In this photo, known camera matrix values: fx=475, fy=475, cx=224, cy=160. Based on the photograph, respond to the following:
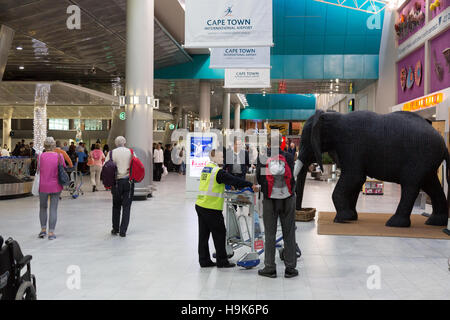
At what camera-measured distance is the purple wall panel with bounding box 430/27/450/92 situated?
15797mm

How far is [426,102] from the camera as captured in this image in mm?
16422

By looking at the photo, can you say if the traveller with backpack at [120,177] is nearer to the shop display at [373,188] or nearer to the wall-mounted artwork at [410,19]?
the shop display at [373,188]

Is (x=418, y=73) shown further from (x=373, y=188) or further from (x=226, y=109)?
(x=226, y=109)

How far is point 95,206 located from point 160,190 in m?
4.97

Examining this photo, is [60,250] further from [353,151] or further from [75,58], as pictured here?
[75,58]

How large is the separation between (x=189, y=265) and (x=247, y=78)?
13.2 m

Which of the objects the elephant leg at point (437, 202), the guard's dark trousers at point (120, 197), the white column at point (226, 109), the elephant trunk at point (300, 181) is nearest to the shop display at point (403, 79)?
the elephant leg at point (437, 202)

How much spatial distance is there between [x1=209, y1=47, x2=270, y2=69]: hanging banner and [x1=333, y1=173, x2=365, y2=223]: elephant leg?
433 centimetres

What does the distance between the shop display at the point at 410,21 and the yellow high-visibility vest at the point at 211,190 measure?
1516cm

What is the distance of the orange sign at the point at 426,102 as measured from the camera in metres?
15.3

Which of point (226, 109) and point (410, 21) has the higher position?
point (410, 21)

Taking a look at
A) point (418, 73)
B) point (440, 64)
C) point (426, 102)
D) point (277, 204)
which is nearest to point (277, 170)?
point (277, 204)

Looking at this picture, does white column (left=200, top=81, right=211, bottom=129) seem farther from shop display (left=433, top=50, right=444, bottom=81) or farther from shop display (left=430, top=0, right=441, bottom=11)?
→ shop display (left=430, top=0, right=441, bottom=11)

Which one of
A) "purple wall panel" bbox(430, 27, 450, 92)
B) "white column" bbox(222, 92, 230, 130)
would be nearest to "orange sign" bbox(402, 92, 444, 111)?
"purple wall panel" bbox(430, 27, 450, 92)
